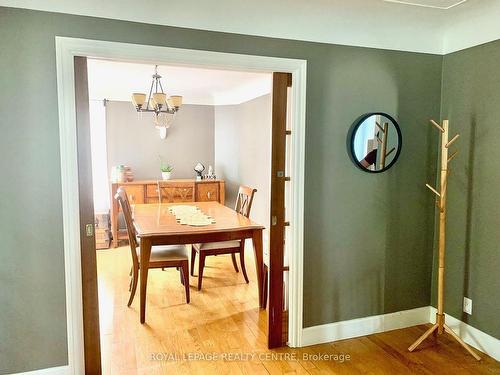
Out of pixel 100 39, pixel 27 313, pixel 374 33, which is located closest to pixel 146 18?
pixel 100 39

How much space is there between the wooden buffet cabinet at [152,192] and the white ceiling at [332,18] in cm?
315

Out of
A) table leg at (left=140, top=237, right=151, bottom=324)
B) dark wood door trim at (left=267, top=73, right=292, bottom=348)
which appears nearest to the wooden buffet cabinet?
table leg at (left=140, top=237, right=151, bottom=324)

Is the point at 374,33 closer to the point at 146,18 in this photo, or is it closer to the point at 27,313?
the point at 146,18

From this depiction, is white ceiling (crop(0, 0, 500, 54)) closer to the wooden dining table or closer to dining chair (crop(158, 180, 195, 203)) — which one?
the wooden dining table

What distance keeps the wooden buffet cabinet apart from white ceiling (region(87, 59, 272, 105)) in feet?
4.52

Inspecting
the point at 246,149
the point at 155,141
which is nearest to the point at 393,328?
the point at 246,149

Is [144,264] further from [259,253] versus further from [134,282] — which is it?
[259,253]

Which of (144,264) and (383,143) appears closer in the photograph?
(383,143)

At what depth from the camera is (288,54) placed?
7.90ft

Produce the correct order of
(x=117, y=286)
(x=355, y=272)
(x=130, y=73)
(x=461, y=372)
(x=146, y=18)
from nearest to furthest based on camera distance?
(x=146, y=18) → (x=461, y=372) → (x=355, y=272) → (x=117, y=286) → (x=130, y=73)

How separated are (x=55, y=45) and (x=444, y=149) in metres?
2.48

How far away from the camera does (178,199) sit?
5273mm

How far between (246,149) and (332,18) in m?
3.13

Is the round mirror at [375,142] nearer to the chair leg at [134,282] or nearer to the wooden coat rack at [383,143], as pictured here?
the wooden coat rack at [383,143]
